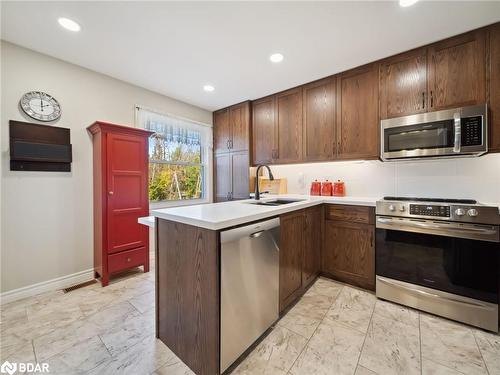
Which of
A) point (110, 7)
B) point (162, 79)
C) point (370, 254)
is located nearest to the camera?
point (110, 7)

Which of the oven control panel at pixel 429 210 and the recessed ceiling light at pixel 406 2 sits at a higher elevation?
the recessed ceiling light at pixel 406 2

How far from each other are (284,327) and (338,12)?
264 cm

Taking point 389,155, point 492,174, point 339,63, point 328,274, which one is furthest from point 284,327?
point 339,63

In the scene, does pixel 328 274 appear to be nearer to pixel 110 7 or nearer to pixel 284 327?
pixel 284 327

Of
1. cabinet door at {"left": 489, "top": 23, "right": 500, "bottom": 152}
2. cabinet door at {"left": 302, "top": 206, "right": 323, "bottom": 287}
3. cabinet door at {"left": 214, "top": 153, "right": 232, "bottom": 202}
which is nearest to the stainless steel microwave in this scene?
cabinet door at {"left": 489, "top": 23, "right": 500, "bottom": 152}

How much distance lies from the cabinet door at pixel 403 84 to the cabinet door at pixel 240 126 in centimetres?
198

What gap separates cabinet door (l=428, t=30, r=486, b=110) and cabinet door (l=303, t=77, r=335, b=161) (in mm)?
1021

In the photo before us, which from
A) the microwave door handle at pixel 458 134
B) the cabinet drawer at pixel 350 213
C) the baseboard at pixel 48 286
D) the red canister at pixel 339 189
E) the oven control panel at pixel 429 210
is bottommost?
the baseboard at pixel 48 286

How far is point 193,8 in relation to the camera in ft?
5.60

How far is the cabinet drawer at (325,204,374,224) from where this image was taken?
2268 millimetres

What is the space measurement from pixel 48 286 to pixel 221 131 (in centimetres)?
323

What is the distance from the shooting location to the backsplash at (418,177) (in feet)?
6.96

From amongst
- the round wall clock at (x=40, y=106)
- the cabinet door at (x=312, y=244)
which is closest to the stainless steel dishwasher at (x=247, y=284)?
the cabinet door at (x=312, y=244)

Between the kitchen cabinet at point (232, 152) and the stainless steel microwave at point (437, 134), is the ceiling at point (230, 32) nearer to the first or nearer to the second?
the stainless steel microwave at point (437, 134)
